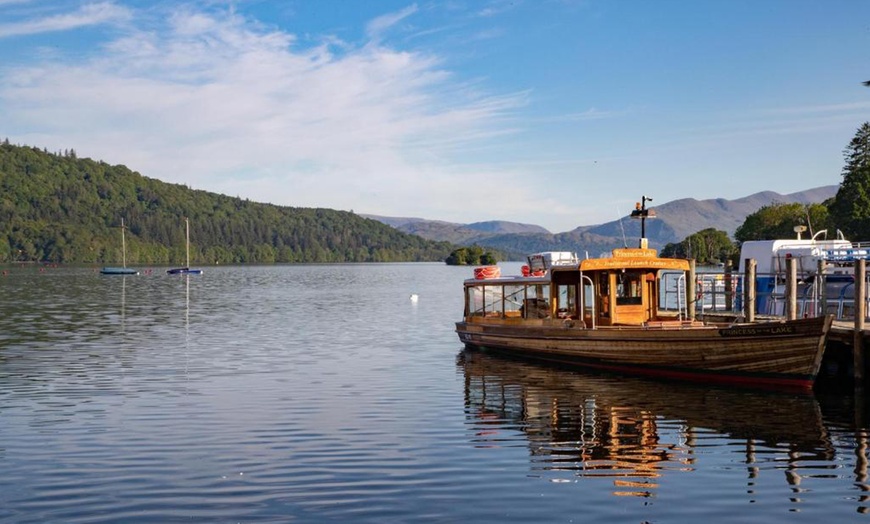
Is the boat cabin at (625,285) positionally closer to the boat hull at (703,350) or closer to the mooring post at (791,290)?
the boat hull at (703,350)

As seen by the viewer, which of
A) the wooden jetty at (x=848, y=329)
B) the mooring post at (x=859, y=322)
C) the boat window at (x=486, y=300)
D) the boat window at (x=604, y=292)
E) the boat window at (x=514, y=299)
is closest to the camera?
the mooring post at (x=859, y=322)

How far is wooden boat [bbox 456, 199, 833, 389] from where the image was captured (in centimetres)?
2825

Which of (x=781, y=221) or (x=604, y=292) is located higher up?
(x=781, y=221)

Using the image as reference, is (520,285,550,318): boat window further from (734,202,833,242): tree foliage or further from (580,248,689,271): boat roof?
(734,202,833,242): tree foliage

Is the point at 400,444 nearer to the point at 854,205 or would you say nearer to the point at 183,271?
the point at 854,205

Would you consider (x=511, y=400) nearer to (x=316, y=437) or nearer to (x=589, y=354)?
(x=589, y=354)

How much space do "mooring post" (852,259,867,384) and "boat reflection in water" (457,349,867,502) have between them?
2.07 m

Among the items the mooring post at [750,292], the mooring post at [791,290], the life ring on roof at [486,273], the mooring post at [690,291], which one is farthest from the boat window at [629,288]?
the life ring on roof at [486,273]

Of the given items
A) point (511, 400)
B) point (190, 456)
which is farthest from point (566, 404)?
point (190, 456)

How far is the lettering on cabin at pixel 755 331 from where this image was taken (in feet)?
91.3

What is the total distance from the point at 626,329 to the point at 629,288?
3110 millimetres

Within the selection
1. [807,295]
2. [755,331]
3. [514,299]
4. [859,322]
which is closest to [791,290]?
[859,322]

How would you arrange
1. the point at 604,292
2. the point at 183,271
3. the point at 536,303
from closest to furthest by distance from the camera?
the point at 604,292
the point at 536,303
the point at 183,271

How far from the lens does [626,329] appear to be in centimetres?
3219
